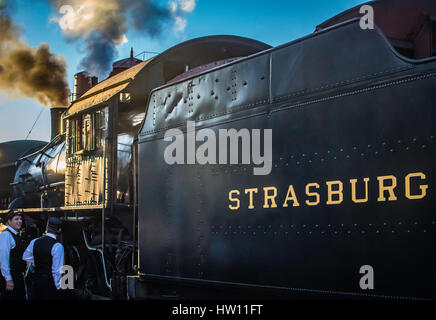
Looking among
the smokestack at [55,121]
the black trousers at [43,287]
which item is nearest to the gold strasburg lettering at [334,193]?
the black trousers at [43,287]

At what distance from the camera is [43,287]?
610 cm

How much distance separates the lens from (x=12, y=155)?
12.9 meters

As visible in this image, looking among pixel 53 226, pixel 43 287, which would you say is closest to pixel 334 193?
pixel 53 226

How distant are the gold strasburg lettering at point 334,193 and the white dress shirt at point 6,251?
3.05m

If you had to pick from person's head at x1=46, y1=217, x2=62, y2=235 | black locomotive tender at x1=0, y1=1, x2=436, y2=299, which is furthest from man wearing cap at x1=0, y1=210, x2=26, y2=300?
black locomotive tender at x1=0, y1=1, x2=436, y2=299

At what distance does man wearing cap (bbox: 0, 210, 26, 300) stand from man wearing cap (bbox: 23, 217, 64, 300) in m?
0.37

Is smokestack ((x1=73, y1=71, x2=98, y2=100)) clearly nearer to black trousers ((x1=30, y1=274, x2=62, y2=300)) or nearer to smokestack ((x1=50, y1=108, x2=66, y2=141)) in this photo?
smokestack ((x1=50, y1=108, x2=66, y2=141))

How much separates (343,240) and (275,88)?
136 centimetres

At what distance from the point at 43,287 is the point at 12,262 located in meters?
0.60

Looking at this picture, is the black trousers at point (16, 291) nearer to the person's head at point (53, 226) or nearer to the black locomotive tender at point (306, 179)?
the person's head at point (53, 226)

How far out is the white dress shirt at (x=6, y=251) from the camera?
6.29 metres
